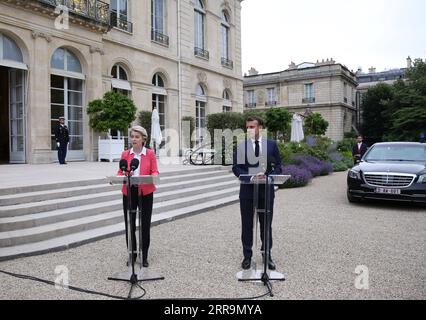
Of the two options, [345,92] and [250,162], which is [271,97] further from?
[250,162]

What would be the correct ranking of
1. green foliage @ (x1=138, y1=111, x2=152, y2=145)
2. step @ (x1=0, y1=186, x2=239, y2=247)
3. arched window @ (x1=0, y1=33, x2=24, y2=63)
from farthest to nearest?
1. green foliage @ (x1=138, y1=111, x2=152, y2=145)
2. arched window @ (x1=0, y1=33, x2=24, y2=63)
3. step @ (x1=0, y1=186, x2=239, y2=247)

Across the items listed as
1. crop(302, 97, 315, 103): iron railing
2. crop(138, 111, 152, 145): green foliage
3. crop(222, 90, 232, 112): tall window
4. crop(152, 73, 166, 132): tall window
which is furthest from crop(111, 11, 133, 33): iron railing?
crop(302, 97, 315, 103): iron railing

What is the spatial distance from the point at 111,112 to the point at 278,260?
11.0 meters

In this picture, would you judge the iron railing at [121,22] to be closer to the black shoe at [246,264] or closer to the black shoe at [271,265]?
the black shoe at [246,264]

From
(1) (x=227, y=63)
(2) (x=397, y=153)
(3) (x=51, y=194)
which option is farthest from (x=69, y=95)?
(1) (x=227, y=63)

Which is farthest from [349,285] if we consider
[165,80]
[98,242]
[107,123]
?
[165,80]

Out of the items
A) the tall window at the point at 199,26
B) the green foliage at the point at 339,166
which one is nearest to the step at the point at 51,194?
the green foliage at the point at 339,166

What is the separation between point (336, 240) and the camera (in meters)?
5.92

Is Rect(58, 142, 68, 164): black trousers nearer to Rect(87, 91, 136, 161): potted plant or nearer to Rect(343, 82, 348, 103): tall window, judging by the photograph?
Rect(87, 91, 136, 161): potted plant

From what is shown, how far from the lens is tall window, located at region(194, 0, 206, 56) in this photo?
75.9 ft

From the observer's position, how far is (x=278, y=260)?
4961 millimetres

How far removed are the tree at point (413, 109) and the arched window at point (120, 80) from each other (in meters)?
25.1

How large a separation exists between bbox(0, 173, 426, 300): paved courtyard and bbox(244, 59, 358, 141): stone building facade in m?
39.2
